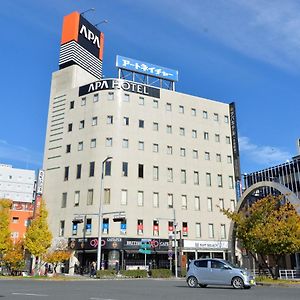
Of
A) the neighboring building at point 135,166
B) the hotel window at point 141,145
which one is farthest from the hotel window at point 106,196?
the hotel window at point 141,145

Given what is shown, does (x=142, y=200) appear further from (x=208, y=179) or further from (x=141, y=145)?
(x=208, y=179)

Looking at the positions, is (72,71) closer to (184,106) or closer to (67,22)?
(67,22)

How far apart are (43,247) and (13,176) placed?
81.6m

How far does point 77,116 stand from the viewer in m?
56.7

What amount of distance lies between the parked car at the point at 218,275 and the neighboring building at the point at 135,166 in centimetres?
2754

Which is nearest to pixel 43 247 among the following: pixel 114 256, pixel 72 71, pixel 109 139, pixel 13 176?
pixel 114 256

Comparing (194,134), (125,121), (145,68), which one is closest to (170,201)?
(194,134)

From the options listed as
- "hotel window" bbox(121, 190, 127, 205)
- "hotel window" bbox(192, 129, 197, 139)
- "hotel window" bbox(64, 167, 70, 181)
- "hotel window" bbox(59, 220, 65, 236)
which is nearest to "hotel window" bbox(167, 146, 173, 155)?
"hotel window" bbox(192, 129, 197, 139)

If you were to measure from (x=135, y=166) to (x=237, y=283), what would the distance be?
33.4 meters

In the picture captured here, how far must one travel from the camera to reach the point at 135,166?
176ft

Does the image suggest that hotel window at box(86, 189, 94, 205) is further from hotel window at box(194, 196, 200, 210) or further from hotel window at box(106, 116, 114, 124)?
hotel window at box(194, 196, 200, 210)

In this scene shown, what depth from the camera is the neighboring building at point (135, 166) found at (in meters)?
51.0

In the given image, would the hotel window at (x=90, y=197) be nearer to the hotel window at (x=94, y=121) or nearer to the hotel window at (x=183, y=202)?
the hotel window at (x=94, y=121)

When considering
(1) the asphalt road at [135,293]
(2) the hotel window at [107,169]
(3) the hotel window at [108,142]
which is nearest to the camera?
(1) the asphalt road at [135,293]
